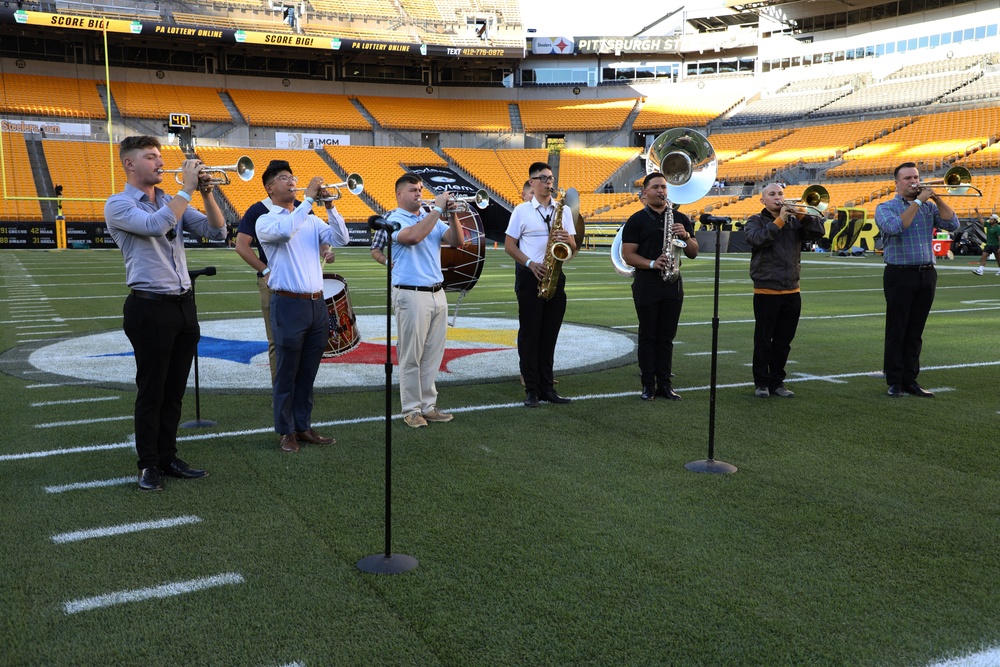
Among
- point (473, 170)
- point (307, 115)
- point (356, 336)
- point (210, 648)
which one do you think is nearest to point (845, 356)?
point (356, 336)

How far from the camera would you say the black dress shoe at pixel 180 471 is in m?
5.12

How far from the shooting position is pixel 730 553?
397 centimetres

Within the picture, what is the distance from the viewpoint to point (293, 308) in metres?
5.72

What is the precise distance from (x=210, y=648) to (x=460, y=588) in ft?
3.34

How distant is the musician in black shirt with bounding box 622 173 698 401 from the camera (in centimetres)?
743

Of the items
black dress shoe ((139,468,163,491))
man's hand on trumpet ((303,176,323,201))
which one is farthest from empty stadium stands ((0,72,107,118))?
black dress shoe ((139,468,163,491))

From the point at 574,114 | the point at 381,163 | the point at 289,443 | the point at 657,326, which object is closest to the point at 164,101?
the point at 381,163

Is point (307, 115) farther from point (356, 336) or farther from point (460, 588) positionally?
point (460, 588)

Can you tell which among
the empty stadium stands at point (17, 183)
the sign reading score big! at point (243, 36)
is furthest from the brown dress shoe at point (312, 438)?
the sign reading score big! at point (243, 36)

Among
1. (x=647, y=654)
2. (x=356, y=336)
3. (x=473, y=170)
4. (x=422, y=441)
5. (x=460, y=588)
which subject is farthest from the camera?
(x=473, y=170)

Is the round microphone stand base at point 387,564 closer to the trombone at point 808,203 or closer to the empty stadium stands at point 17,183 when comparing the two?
the trombone at point 808,203

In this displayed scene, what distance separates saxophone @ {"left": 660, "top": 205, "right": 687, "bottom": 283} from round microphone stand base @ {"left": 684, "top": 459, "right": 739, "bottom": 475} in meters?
2.41

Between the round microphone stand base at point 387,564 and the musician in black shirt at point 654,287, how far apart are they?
395cm

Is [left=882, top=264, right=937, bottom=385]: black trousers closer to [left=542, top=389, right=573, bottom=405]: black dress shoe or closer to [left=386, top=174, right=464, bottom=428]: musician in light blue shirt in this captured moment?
A: [left=542, top=389, right=573, bottom=405]: black dress shoe
